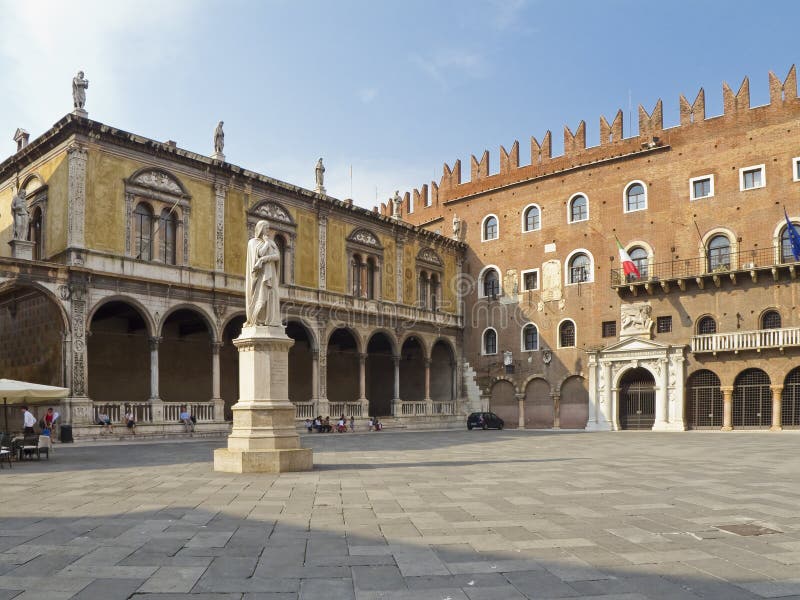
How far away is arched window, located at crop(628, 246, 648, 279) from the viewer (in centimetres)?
3177

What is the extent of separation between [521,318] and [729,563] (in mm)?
29845

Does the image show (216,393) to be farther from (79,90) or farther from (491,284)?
(491,284)

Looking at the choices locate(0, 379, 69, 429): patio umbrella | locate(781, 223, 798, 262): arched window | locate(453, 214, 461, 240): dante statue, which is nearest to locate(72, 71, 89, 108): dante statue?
locate(0, 379, 69, 429): patio umbrella

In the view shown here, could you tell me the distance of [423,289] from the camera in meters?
35.9

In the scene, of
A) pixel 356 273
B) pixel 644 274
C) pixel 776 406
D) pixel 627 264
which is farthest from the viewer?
pixel 356 273

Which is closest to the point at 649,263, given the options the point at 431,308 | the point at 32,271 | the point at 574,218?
the point at 574,218

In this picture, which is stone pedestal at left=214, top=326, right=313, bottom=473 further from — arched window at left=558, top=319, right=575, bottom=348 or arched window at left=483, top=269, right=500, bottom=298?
arched window at left=483, top=269, right=500, bottom=298

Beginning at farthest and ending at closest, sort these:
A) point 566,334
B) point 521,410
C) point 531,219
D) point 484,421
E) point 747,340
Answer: point 531,219 < point 521,410 < point 566,334 < point 484,421 < point 747,340

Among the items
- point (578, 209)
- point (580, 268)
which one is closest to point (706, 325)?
point (580, 268)

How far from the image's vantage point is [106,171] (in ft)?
75.5

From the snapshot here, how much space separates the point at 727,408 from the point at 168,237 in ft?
72.9

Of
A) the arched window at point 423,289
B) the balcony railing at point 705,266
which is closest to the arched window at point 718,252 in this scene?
the balcony railing at point 705,266

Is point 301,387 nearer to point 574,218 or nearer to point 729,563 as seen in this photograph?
point 574,218

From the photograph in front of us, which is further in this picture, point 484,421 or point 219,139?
point 484,421
